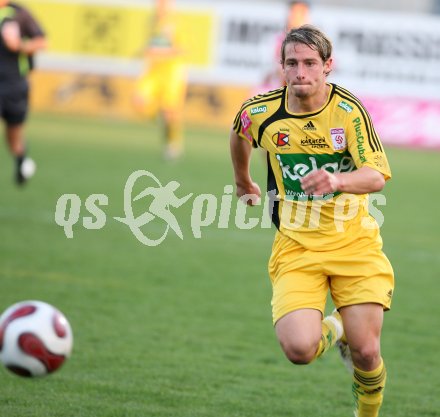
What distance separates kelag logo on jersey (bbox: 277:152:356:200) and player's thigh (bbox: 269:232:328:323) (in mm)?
252

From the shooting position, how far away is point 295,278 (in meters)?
4.78

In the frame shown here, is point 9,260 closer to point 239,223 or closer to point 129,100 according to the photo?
point 239,223

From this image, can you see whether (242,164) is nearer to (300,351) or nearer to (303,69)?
(303,69)

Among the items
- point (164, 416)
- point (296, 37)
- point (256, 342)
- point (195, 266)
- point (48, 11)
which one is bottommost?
point (48, 11)

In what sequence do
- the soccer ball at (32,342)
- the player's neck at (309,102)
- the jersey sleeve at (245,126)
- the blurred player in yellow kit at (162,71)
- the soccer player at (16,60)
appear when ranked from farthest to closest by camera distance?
the blurred player in yellow kit at (162,71)
the soccer player at (16,60)
the jersey sleeve at (245,126)
the player's neck at (309,102)
the soccer ball at (32,342)

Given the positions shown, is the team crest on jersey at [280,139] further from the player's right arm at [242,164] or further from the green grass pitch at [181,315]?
the green grass pitch at [181,315]

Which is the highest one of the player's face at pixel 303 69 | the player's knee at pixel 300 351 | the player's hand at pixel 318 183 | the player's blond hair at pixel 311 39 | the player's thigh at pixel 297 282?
the player's blond hair at pixel 311 39

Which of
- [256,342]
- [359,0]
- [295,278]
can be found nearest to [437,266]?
[256,342]

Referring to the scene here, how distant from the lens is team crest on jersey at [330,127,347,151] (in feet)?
15.6

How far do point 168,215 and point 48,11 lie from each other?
1246 cm

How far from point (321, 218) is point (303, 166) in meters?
0.27

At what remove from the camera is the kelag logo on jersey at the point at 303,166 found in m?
4.82

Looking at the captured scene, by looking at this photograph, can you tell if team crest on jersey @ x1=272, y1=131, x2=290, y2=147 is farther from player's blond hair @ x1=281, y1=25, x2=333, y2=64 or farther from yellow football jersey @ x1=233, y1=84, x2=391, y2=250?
player's blond hair @ x1=281, y1=25, x2=333, y2=64

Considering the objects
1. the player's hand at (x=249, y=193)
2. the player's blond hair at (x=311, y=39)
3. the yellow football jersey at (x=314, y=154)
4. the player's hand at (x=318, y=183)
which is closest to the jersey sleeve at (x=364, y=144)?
the yellow football jersey at (x=314, y=154)
